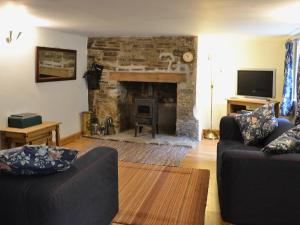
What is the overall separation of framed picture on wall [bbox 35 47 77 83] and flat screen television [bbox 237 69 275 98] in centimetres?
328

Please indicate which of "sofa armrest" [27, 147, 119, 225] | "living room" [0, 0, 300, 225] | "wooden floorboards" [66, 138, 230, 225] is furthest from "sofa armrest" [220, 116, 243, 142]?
"sofa armrest" [27, 147, 119, 225]

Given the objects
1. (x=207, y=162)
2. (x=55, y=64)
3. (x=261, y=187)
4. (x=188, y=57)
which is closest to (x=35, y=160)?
(x=261, y=187)

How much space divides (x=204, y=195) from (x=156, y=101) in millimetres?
3067

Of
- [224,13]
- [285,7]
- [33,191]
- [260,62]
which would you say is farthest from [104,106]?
[33,191]

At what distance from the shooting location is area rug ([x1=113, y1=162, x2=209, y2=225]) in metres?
2.89

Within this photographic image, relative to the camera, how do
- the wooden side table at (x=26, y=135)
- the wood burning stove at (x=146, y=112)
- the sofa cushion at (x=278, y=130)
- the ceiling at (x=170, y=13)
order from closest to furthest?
1. the ceiling at (x=170, y=13)
2. the sofa cushion at (x=278, y=130)
3. the wooden side table at (x=26, y=135)
4. the wood burning stove at (x=146, y=112)

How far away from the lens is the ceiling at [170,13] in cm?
296

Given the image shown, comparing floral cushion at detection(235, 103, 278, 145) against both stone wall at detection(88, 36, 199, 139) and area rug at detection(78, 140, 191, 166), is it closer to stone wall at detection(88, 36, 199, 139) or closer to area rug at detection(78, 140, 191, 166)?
area rug at detection(78, 140, 191, 166)

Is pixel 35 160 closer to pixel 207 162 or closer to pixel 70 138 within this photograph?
pixel 207 162

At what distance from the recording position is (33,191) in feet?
5.62

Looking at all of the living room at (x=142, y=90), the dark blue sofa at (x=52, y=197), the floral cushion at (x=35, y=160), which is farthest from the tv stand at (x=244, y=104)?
the floral cushion at (x=35, y=160)

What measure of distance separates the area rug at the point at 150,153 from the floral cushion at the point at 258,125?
4.16 ft

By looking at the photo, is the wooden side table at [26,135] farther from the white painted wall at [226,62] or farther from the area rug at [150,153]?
the white painted wall at [226,62]

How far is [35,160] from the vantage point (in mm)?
1819
